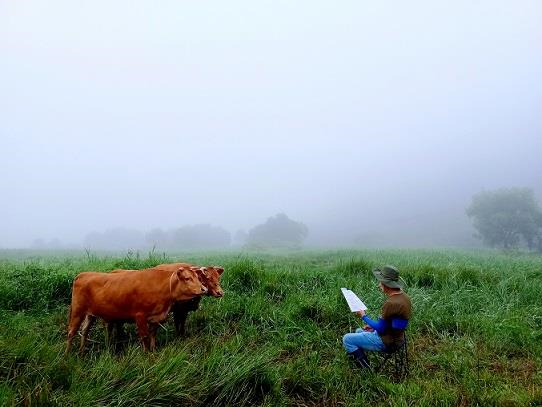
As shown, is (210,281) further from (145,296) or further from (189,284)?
(145,296)

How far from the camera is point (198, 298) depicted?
5805 millimetres

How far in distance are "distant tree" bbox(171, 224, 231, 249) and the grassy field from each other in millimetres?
87027

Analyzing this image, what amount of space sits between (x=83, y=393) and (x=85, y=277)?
229 cm

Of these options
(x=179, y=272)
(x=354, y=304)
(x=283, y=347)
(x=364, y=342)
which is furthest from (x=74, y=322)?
(x=364, y=342)

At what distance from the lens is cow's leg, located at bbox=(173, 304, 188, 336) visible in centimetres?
605

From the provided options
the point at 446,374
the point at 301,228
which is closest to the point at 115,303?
the point at 446,374

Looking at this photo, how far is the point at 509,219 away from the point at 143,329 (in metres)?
63.6

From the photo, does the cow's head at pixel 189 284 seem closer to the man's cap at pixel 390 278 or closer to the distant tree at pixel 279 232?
the man's cap at pixel 390 278

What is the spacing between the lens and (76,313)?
555 centimetres

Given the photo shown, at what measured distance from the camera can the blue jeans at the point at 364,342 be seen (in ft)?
17.5

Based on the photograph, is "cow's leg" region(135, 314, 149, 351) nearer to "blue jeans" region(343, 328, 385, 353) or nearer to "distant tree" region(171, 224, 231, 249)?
"blue jeans" region(343, 328, 385, 353)

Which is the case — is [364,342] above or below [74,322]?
below

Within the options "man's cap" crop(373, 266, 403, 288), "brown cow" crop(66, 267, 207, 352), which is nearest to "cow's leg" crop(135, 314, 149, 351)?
"brown cow" crop(66, 267, 207, 352)

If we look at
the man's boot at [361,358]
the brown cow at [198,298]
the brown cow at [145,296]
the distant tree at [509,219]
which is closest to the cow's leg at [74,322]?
the brown cow at [145,296]
